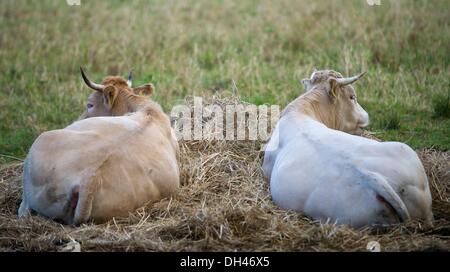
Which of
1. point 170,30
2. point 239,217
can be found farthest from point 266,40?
point 239,217

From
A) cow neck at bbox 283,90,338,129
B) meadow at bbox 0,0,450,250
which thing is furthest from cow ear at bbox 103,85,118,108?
cow neck at bbox 283,90,338,129

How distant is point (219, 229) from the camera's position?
19.4ft

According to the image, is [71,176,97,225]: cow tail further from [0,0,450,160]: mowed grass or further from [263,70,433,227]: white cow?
[0,0,450,160]: mowed grass

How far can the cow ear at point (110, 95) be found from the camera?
305 inches

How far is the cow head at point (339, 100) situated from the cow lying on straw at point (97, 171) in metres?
1.71

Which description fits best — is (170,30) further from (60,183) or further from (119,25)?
(60,183)

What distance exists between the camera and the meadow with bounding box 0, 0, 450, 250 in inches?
240

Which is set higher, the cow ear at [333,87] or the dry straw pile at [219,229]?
the cow ear at [333,87]

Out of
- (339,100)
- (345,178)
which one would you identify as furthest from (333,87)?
(345,178)

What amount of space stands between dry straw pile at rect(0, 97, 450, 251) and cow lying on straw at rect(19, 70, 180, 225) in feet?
0.42

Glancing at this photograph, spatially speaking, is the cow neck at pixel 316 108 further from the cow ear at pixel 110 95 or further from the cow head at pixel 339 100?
the cow ear at pixel 110 95

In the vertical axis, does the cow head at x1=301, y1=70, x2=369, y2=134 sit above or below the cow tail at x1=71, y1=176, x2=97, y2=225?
above

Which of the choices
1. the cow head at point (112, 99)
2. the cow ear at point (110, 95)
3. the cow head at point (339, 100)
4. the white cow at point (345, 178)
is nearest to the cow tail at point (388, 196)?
the white cow at point (345, 178)

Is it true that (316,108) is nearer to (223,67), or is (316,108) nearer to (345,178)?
(345,178)
